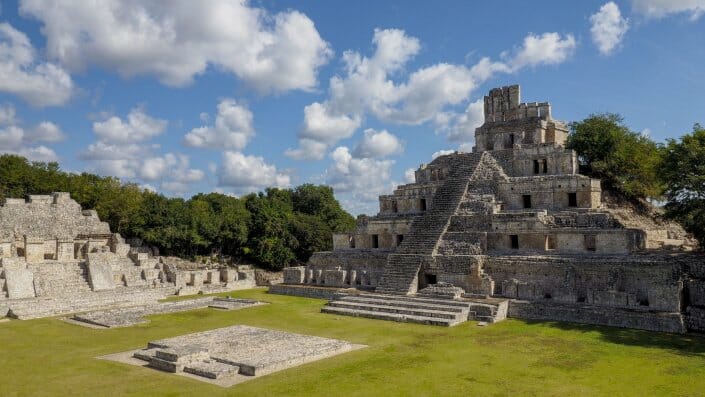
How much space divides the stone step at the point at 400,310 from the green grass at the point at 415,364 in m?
0.85

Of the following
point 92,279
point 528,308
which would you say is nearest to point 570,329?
point 528,308

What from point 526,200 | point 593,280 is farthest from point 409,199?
point 593,280

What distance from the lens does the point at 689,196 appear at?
1922cm

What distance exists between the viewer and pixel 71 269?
2630cm

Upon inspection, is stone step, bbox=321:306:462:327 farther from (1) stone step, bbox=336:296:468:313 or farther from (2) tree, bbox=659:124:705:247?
(2) tree, bbox=659:124:705:247

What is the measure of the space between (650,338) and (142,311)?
1828cm

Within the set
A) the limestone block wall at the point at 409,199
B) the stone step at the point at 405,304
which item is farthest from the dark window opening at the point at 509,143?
the stone step at the point at 405,304

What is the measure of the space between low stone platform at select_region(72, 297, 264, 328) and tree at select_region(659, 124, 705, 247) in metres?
17.3

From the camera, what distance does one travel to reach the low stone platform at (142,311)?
19.9 meters

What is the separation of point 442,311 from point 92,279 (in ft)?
55.9

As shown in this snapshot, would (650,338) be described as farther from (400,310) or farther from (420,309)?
(400,310)

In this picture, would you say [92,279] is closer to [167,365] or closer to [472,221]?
[167,365]

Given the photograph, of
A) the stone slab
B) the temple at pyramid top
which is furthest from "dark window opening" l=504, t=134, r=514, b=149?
the stone slab

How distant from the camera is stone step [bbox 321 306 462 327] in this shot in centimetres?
1845
